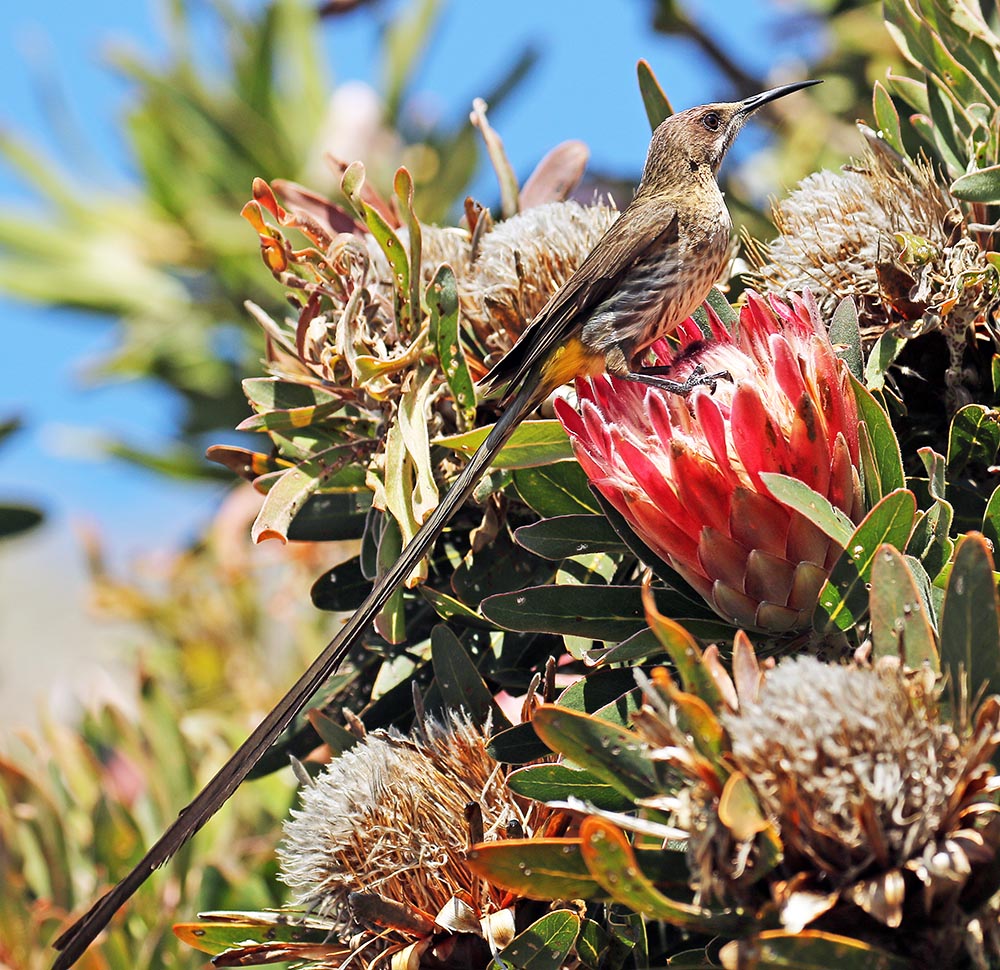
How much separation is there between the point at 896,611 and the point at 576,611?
368mm

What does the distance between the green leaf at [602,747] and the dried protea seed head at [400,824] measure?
274 millimetres

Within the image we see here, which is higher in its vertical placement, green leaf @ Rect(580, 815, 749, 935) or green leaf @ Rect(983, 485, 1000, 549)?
green leaf @ Rect(983, 485, 1000, 549)

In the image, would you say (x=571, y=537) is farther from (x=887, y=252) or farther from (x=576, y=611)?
(x=887, y=252)

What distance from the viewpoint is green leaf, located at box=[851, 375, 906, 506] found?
1.26 meters

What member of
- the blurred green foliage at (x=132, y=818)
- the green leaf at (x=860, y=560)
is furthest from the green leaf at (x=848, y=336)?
the blurred green foliage at (x=132, y=818)

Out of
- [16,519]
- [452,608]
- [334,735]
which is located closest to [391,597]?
[452,608]

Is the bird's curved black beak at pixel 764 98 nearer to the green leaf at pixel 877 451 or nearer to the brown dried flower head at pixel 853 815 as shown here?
the green leaf at pixel 877 451

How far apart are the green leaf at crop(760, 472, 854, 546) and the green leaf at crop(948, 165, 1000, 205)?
490 mm

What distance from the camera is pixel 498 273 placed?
1.76 metres

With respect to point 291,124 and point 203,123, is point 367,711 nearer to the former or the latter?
point 203,123

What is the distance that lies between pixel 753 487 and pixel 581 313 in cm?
66

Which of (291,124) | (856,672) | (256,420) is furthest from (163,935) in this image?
(291,124)

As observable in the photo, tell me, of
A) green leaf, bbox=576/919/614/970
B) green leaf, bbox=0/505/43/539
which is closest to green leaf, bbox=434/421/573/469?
green leaf, bbox=576/919/614/970

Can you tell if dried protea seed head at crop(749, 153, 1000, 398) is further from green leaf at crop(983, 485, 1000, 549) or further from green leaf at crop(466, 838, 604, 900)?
green leaf at crop(466, 838, 604, 900)
